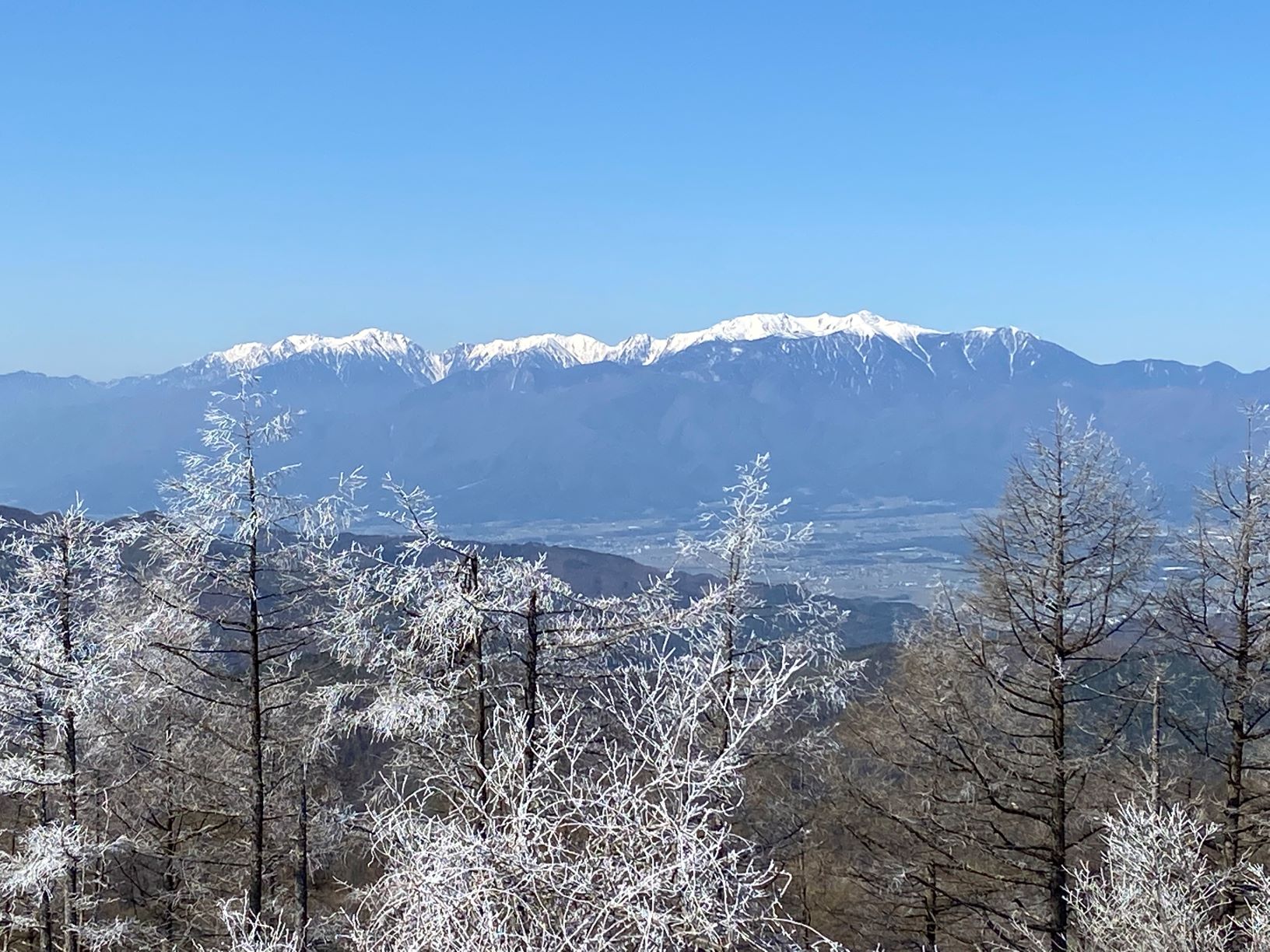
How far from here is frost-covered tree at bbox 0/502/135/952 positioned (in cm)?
Answer: 1235

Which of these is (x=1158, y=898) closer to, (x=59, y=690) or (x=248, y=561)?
(x=248, y=561)

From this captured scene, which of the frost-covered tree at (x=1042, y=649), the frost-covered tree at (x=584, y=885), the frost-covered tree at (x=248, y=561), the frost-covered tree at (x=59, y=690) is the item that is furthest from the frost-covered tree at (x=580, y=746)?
the frost-covered tree at (x=59, y=690)

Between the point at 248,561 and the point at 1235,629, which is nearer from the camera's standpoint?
the point at 248,561

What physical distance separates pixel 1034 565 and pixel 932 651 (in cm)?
330

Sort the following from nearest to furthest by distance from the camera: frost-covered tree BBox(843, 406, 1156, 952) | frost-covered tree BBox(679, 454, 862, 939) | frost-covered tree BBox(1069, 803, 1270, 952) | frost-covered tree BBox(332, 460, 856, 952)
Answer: frost-covered tree BBox(332, 460, 856, 952) → frost-covered tree BBox(1069, 803, 1270, 952) → frost-covered tree BBox(843, 406, 1156, 952) → frost-covered tree BBox(679, 454, 862, 939)

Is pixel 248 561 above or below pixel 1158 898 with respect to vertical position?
above

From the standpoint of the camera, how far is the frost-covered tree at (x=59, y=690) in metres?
12.4

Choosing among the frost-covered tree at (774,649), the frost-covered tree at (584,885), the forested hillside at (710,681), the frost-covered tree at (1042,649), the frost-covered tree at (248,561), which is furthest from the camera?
the frost-covered tree at (774,649)

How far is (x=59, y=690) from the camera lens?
1241cm

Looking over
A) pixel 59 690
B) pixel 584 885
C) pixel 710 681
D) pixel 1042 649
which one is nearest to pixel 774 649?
pixel 1042 649

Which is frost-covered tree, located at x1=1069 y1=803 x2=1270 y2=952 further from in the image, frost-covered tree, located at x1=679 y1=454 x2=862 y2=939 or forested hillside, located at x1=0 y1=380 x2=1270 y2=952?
frost-covered tree, located at x1=679 y1=454 x2=862 y2=939

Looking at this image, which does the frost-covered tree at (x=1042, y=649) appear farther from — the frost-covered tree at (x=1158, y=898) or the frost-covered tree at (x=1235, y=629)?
the frost-covered tree at (x=1158, y=898)

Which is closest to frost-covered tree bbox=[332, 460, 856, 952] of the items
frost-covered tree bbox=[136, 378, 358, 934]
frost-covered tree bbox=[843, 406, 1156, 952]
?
frost-covered tree bbox=[136, 378, 358, 934]

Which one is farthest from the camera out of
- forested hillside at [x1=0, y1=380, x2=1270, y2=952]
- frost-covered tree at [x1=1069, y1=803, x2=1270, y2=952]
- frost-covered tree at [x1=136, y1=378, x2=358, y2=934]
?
frost-covered tree at [x1=136, y1=378, x2=358, y2=934]
